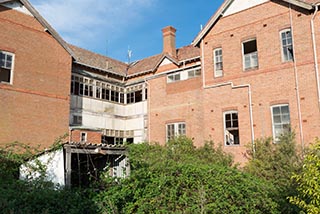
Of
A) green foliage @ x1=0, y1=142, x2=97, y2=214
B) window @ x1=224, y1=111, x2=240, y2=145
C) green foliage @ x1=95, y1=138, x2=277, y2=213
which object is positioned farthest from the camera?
window @ x1=224, y1=111, x2=240, y2=145

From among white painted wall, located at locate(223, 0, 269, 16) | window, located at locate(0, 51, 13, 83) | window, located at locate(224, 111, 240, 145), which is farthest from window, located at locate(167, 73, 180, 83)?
window, located at locate(0, 51, 13, 83)

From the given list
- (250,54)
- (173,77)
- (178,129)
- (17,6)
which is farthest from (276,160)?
(17,6)

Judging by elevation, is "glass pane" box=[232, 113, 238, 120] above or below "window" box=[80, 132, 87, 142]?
above

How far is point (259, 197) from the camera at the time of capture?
34.1ft

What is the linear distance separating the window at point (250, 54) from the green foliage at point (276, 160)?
4.88 meters

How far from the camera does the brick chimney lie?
29297mm

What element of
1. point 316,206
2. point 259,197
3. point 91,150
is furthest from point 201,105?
point 316,206

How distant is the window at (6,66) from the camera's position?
70.6 feet

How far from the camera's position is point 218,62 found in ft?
72.4

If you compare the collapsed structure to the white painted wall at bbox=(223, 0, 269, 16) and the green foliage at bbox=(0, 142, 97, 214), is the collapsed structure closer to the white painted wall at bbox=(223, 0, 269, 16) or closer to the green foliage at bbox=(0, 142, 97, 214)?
the white painted wall at bbox=(223, 0, 269, 16)

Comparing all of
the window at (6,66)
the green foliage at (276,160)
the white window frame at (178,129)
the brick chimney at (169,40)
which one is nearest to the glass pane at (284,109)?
the green foliage at (276,160)

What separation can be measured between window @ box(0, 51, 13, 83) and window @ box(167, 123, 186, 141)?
11.9 meters

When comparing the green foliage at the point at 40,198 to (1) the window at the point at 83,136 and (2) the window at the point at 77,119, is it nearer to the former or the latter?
(1) the window at the point at 83,136

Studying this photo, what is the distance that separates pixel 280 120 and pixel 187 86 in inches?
332
